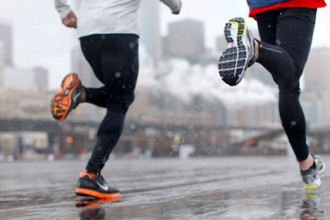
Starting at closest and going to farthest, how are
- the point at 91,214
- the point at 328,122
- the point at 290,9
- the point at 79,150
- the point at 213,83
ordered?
1. the point at 91,214
2. the point at 290,9
3. the point at 213,83
4. the point at 328,122
5. the point at 79,150

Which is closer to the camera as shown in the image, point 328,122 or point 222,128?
point 328,122

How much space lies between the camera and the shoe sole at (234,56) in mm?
1881

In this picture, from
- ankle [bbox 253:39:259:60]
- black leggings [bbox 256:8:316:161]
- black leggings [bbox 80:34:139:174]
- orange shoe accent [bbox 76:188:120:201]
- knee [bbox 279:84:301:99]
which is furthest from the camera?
black leggings [bbox 80:34:139:174]

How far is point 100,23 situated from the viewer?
8.86ft

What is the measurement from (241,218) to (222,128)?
273 feet

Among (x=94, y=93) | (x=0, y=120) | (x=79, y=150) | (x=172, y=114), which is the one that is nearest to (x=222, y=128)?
(x=172, y=114)

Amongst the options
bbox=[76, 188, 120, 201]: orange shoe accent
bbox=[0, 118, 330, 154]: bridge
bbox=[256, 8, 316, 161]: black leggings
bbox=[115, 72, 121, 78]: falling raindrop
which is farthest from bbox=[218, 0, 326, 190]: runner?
bbox=[0, 118, 330, 154]: bridge

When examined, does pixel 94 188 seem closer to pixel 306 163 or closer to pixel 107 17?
pixel 107 17

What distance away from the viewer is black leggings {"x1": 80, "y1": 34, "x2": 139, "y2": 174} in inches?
106

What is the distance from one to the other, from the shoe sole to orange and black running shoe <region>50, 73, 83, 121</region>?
1016mm

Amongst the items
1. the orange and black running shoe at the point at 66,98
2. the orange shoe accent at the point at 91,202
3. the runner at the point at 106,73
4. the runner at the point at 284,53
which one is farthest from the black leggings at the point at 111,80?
the runner at the point at 284,53

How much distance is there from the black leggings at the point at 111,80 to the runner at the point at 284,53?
2.24ft

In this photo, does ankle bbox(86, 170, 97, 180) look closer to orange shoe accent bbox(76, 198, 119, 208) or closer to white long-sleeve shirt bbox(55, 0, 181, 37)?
orange shoe accent bbox(76, 198, 119, 208)

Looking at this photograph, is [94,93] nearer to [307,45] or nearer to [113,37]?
[113,37]
